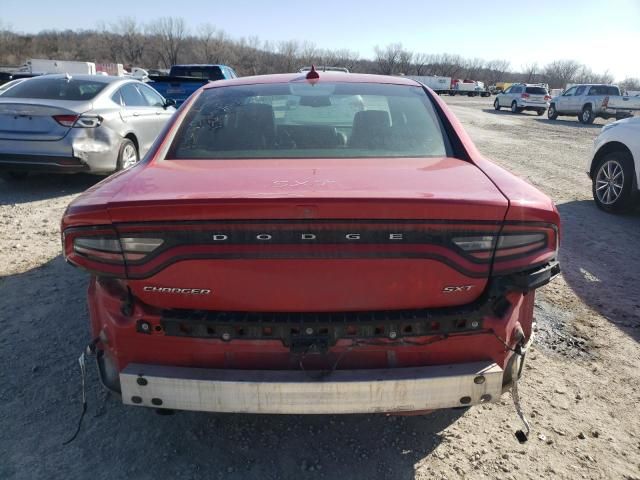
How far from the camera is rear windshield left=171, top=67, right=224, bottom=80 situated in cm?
1452

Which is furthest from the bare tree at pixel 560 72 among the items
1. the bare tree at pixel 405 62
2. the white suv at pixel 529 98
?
the white suv at pixel 529 98

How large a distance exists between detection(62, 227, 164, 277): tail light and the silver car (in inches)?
200

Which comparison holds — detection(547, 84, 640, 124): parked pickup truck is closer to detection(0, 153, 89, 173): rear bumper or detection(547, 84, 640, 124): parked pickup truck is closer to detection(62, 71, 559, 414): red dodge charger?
detection(0, 153, 89, 173): rear bumper

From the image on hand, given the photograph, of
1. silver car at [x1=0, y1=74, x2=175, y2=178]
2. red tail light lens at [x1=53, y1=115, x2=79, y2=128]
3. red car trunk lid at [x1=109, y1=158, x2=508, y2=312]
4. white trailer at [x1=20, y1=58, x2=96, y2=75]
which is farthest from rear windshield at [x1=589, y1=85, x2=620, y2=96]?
white trailer at [x1=20, y1=58, x2=96, y2=75]

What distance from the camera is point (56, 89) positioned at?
6.86 metres

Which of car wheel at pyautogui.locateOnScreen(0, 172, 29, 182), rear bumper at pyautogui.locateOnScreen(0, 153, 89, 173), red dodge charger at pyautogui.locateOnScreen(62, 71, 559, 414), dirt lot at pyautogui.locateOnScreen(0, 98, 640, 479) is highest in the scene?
red dodge charger at pyautogui.locateOnScreen(62, 71, 559, 414)

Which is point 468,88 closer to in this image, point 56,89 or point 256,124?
point 56,89

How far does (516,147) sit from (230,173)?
13.0 meters

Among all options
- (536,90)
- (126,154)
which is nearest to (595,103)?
(536,90)

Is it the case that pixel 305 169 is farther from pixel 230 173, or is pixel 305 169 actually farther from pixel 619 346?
pixel 619 346

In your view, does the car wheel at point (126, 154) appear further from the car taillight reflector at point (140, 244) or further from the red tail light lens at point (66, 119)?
the car taillight reflector at point (140, 244)

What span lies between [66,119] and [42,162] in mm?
645

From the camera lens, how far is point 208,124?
273 cm

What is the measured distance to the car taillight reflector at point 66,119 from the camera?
20.3 feet
